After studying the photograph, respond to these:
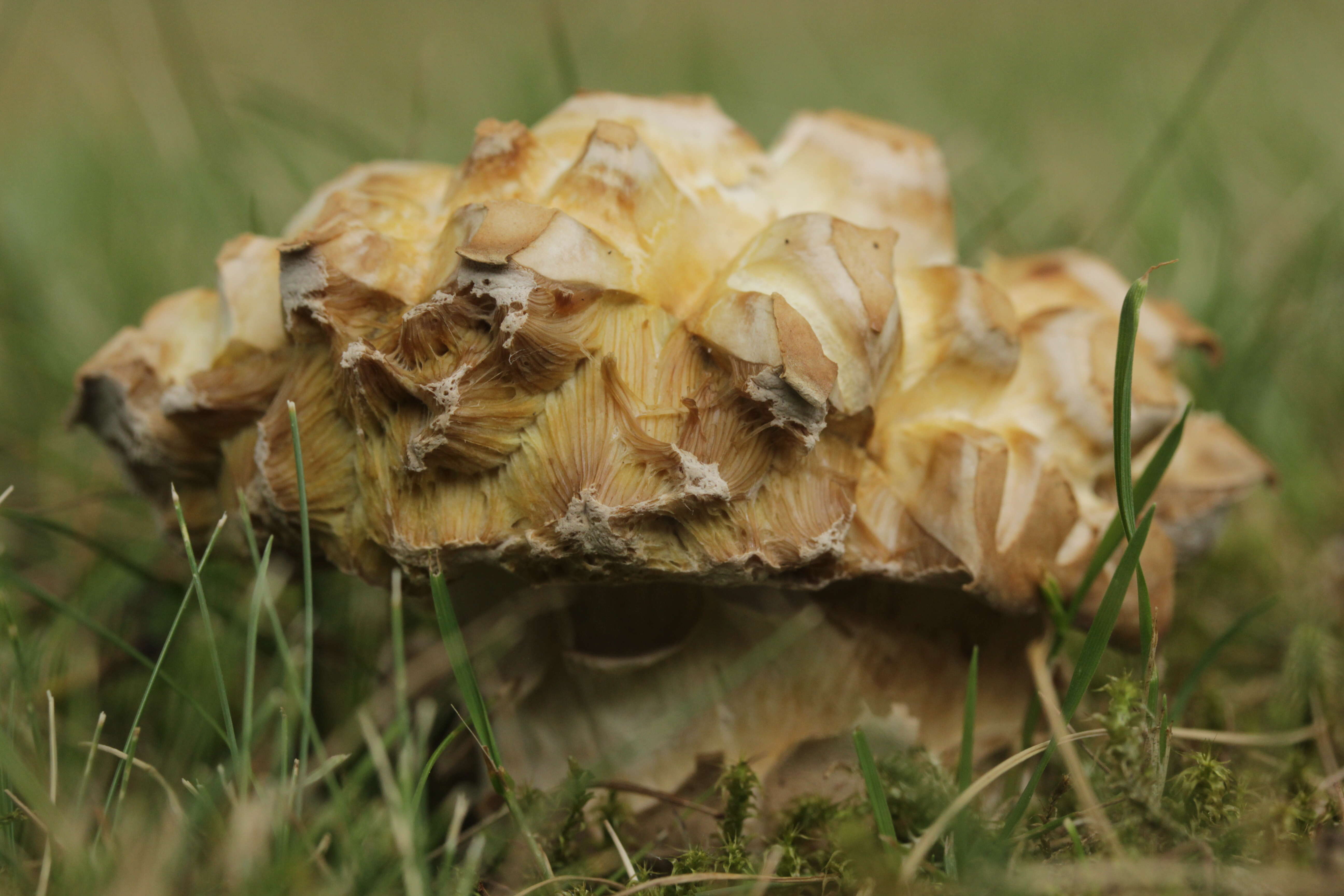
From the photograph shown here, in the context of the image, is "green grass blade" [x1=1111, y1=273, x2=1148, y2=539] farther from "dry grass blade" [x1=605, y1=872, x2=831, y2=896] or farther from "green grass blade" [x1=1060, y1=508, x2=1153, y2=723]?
"dry grass blade" [x1=605, y1=872, x2=831, y2=896]

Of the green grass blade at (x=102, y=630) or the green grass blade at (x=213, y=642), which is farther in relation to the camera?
the green grass blade at (x=102, y=630)

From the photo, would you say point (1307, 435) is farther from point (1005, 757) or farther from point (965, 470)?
point (965, 470)

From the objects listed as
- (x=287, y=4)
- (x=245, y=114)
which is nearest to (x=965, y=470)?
(x=245, y=114)

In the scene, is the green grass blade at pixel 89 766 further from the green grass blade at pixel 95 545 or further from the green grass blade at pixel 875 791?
the green grass blade at pixel 875 791

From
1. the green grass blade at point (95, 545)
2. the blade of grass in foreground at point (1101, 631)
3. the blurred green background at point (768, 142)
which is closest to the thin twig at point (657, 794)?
the blade of grass in foreground at point (1101, 631)

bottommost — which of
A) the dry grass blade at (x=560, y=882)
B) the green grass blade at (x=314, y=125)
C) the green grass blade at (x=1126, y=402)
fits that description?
→ the dry grass blade at (x=560, y=882)

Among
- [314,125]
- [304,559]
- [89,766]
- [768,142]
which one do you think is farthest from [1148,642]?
[314,125]

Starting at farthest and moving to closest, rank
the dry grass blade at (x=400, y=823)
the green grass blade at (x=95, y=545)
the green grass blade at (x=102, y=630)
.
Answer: the green grass blade at (x=95, y=545) → the green grass blade at (x=102, y=630) → the dry grass blade at (x=400, y=823)
